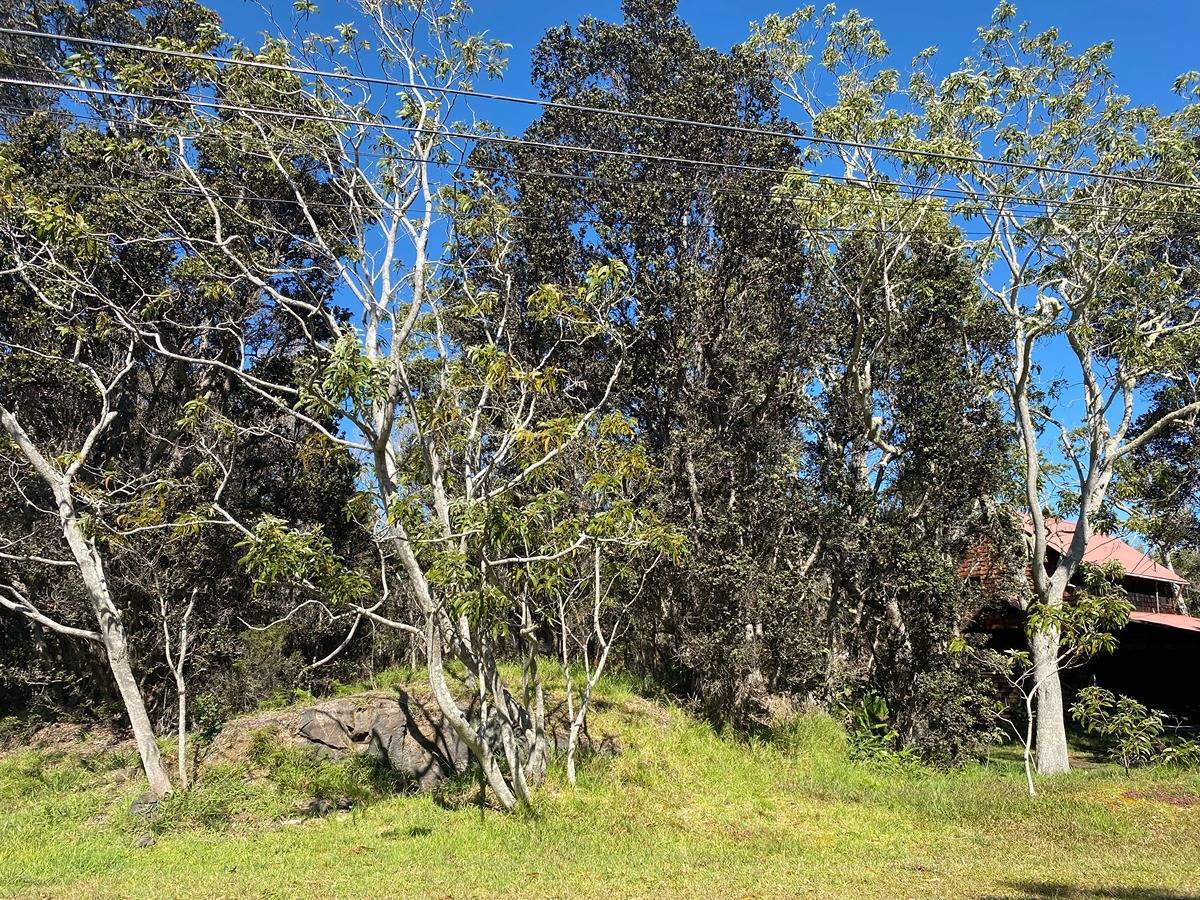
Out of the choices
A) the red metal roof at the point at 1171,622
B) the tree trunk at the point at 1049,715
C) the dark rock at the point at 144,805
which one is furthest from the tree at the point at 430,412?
the red metal roof at the point at 1171,622

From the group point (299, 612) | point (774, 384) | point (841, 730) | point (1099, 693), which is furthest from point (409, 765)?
point (1099, 693)

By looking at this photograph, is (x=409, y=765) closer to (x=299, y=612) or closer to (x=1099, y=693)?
(x=299, y=612)

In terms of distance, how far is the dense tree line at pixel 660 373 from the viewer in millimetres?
11570

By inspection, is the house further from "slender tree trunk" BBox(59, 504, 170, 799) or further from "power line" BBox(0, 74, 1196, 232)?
"slender tree trunk" BBox(59, 504, 170, 799)

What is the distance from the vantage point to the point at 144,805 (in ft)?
32.6

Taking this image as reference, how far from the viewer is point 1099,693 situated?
1211 cm

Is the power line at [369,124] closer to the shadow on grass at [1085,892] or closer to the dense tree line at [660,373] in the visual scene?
the dense tree line at [660,373]

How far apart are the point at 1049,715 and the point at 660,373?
26.1 ft

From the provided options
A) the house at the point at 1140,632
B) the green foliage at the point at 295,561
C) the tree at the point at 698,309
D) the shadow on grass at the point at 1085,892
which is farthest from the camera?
the house at the point at 1140,632

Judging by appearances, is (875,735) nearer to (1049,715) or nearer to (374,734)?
(1049,715)

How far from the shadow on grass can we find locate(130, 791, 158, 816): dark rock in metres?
9.04

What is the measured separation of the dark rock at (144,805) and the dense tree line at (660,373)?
0.23 meters

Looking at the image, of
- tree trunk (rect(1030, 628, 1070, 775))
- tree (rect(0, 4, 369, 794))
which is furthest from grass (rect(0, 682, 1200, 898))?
tree (rect(0, 4, 369, 794))

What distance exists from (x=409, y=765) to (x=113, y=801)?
3.86 m
